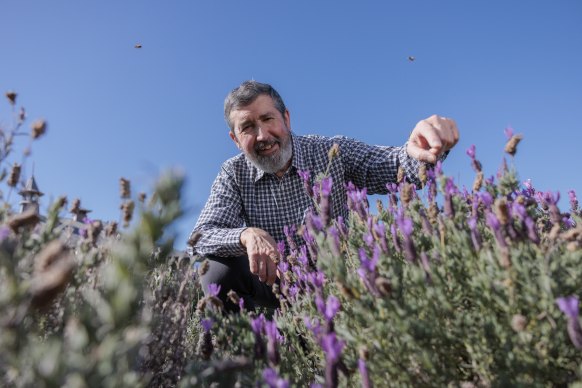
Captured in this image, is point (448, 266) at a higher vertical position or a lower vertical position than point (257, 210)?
lower

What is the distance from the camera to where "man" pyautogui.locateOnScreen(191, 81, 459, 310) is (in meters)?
3.44

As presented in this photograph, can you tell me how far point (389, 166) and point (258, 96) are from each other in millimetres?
1377

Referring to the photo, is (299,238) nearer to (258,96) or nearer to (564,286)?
(258,96)

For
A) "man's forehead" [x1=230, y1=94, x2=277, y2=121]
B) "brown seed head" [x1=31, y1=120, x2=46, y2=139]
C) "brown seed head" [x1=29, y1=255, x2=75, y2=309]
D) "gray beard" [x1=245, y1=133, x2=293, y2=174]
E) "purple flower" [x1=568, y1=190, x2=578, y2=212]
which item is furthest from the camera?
"man's forehead" [x1=230, y1=94, x2=277, y2=121]

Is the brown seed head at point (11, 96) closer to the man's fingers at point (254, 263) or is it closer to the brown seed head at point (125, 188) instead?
the brown seed head at point (125, 188)

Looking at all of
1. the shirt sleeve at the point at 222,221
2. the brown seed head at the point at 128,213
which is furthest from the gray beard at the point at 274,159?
the brown seed head at the point at 128,213

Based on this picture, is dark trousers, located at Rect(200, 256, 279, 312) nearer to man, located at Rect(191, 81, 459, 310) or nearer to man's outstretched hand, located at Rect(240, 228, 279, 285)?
man, located at Rect(191, 81, 459, 310)

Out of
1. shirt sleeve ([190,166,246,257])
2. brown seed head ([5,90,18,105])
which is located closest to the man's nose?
shirt sleeve ([190,166,246,257])

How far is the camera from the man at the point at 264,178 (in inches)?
135

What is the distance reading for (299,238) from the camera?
372 cm

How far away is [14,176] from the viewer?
1.76 m

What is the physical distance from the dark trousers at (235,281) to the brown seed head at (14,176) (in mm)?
1747

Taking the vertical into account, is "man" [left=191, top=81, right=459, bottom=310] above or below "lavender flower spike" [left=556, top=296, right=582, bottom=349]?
above

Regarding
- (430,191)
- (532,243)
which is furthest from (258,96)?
(532,243)
